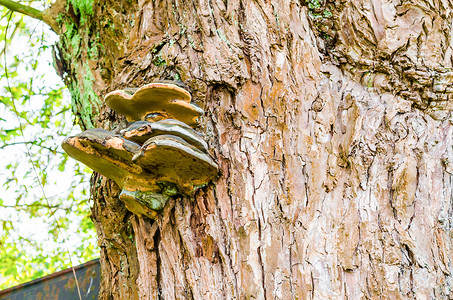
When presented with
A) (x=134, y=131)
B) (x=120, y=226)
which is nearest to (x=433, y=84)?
(x=134, y=131)

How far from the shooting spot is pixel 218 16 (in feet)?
6.12

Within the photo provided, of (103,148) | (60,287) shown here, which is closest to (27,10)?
(60,287)

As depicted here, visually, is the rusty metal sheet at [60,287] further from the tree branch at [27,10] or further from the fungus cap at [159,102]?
the tree branch at [27,10]

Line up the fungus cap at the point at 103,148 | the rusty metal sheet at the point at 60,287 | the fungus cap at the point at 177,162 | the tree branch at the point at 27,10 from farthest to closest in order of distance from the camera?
the tree branch at the point at 27,10, the rusty metal sheet at the point at 60,287, the fungus cap at the point at 103,148, the fungus cap at the point at 177,162

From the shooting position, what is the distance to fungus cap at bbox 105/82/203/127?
1598 millimetres

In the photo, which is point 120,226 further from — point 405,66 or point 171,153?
point 405,66

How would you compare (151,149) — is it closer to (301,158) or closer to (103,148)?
(103,148)

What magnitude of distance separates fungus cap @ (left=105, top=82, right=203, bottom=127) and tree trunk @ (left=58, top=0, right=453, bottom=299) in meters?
0.09

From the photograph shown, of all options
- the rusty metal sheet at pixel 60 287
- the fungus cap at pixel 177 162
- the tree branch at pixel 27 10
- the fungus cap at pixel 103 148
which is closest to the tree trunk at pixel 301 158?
the fungus cap at pixel 177 162

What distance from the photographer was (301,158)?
1.61 m

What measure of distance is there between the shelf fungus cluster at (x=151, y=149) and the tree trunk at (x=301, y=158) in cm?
9

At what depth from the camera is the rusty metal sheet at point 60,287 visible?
2.66m

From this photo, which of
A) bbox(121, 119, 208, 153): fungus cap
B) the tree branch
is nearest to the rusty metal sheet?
bbox(121, 119, 208, 153): fungus cap

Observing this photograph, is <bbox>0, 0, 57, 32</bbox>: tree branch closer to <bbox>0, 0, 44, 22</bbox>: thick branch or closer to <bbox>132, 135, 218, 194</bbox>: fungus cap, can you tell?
<bbox>0, 0, 44, 22</bbox>: thick branch
